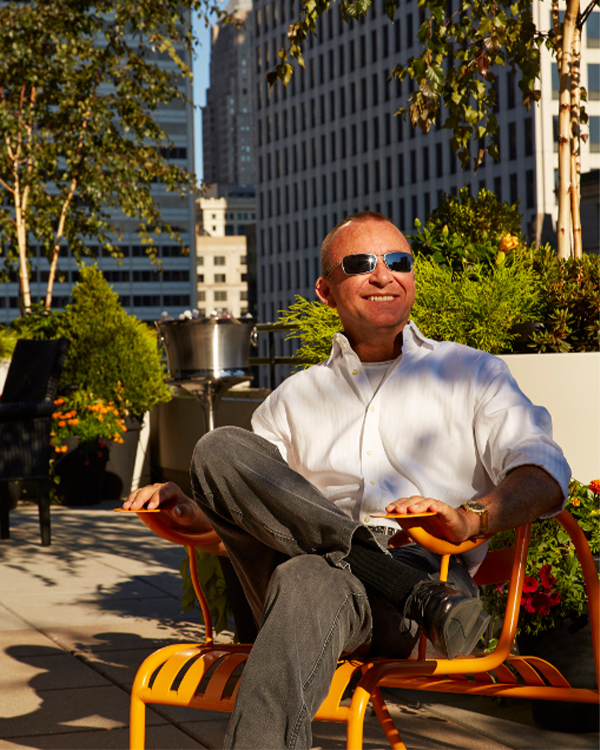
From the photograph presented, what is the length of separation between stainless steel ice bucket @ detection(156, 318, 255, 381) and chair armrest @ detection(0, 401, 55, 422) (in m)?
0.91

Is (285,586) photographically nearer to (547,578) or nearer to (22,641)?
(547,578)

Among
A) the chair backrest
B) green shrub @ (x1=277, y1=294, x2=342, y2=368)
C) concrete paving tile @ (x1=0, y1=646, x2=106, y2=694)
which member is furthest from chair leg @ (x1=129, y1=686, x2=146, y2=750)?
the chair backrest

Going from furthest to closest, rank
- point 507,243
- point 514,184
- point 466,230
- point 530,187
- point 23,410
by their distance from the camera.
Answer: point 514,184, point 530,187, point 23,410, point 466,230, point 507,243

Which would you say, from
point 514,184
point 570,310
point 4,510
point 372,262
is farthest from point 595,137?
point 372,262

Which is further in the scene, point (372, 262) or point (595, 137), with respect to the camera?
point (595, 137)

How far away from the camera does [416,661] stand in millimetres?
2107

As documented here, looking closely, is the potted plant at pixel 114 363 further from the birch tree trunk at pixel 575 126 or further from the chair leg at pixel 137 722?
the chair leg at pixel 137 722

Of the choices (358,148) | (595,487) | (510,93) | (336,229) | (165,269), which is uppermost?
(510,93)

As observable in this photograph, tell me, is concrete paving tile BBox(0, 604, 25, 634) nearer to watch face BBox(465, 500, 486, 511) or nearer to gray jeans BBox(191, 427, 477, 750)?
gray jeans BBox(191, 427, 477, 750)

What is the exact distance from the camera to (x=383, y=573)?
7.01 feet

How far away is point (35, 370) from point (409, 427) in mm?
4757

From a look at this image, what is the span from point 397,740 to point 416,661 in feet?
0.91

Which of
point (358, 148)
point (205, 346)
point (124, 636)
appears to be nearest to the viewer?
point (124, 636)

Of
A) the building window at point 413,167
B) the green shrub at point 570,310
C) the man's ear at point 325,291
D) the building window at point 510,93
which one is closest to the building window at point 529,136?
the building window at point 510,93
